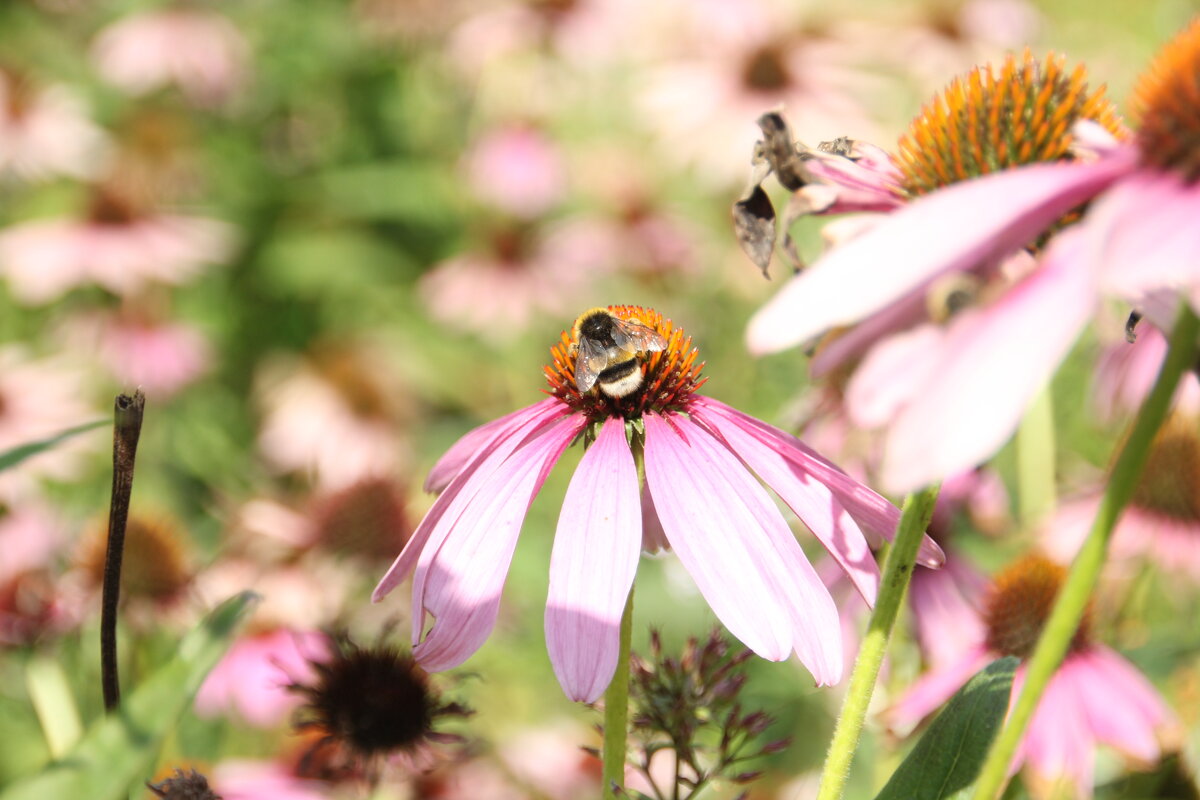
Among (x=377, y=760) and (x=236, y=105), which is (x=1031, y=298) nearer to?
(x=377, y=760)

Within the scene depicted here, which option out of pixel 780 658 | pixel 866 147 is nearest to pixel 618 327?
pixel 866 147

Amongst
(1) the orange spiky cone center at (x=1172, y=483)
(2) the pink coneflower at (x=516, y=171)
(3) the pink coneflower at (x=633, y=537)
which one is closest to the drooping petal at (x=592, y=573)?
(3) the pink coneflower at (x=633, y=537)

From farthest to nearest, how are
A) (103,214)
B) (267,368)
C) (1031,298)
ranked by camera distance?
(267,368) < (103,214) < (1031,298)

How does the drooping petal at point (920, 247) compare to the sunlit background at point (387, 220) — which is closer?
the drooping petal at point (920, 247)

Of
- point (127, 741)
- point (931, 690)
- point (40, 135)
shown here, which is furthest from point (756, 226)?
point (40, 135)

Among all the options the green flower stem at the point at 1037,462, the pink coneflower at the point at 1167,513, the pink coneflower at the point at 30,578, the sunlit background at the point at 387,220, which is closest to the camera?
the pink coneflower at the point at 30,578

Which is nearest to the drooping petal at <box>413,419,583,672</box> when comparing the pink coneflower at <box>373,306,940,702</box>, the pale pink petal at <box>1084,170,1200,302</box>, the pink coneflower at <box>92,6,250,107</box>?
the pink coneflower at <box>373,306,940,702</box>

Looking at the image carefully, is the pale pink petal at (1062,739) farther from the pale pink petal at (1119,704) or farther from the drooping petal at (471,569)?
the drooping petal at (471,569)
